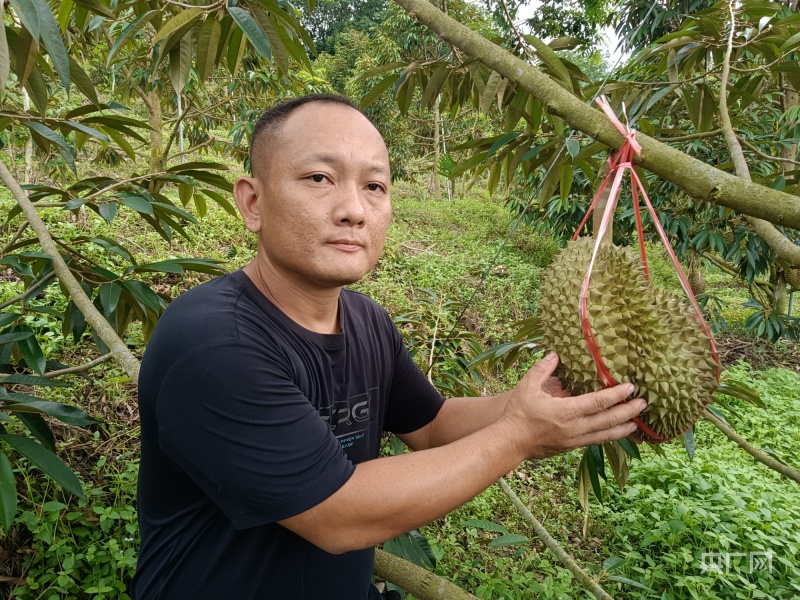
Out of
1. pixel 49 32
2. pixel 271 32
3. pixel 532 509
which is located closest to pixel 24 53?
pixel 49 32

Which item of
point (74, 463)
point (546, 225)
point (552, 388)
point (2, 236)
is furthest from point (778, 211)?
point (546, 225)

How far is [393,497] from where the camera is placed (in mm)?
878

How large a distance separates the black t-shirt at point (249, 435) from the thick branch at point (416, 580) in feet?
0.24

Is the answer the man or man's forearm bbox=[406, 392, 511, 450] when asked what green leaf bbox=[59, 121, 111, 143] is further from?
man's forearm bbox=[406, 392, 511, 450]

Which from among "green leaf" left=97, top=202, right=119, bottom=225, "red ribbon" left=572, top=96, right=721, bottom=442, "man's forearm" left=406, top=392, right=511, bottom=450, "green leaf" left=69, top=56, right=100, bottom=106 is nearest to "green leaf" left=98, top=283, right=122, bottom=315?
"green leaf" left=97, top=202, right=119, bottom=225

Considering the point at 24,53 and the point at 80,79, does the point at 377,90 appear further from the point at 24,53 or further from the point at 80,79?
the point at 24,53

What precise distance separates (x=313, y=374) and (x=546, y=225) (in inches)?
213

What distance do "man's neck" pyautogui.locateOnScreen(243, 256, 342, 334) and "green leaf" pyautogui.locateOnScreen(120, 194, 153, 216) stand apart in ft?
1.74

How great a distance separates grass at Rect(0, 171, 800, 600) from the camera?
203 centimetres

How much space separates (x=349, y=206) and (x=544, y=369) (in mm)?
495

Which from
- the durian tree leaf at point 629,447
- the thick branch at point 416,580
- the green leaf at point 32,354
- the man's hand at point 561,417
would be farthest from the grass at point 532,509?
the man's hand at point 561,417

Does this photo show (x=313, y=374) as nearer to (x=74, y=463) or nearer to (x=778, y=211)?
(x=778, y=211)

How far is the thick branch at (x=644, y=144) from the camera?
0.87 meters

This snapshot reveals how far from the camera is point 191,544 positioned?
1.07 m
